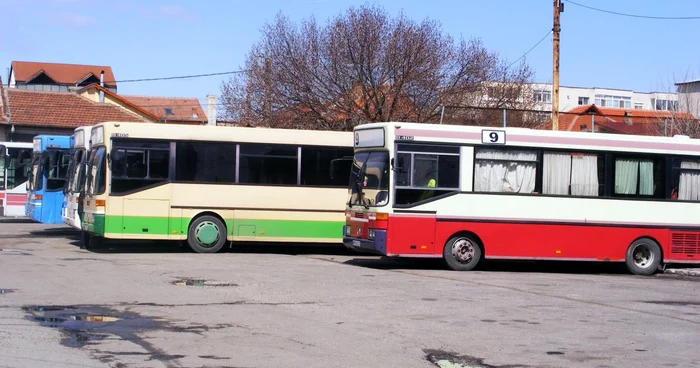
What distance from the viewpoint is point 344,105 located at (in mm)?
33969

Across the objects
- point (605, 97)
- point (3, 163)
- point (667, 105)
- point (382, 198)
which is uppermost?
point (605, 97)

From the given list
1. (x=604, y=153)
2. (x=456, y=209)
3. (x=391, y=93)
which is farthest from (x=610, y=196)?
(x=391, y=93)

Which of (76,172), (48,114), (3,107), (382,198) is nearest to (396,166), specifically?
(382,198)

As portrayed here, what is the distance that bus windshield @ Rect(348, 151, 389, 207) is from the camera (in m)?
17.5

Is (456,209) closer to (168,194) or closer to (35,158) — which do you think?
(168,194)

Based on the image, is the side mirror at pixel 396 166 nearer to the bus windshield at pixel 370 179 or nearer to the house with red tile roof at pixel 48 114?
the bus windshield at pixel 370 179

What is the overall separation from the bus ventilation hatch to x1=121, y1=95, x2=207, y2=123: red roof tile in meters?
75.7

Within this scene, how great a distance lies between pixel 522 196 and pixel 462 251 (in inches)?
70.4

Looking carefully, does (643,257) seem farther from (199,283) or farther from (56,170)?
(56,170)

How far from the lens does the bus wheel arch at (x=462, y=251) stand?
1788cm

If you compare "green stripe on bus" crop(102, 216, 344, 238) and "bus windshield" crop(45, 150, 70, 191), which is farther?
"bus windshield" crop(45, 150, 70, 191)

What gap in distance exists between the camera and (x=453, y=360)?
8.46 metres

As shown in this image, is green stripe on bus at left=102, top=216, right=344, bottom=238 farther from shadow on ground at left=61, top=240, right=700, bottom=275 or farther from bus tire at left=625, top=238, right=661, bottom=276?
bus tire at left=625, top=238, right=661, bottom=276

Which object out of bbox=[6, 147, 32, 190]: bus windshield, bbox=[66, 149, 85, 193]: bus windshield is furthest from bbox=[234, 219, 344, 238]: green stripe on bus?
bbox=[6, 147, 32, 190]: bus windshield
